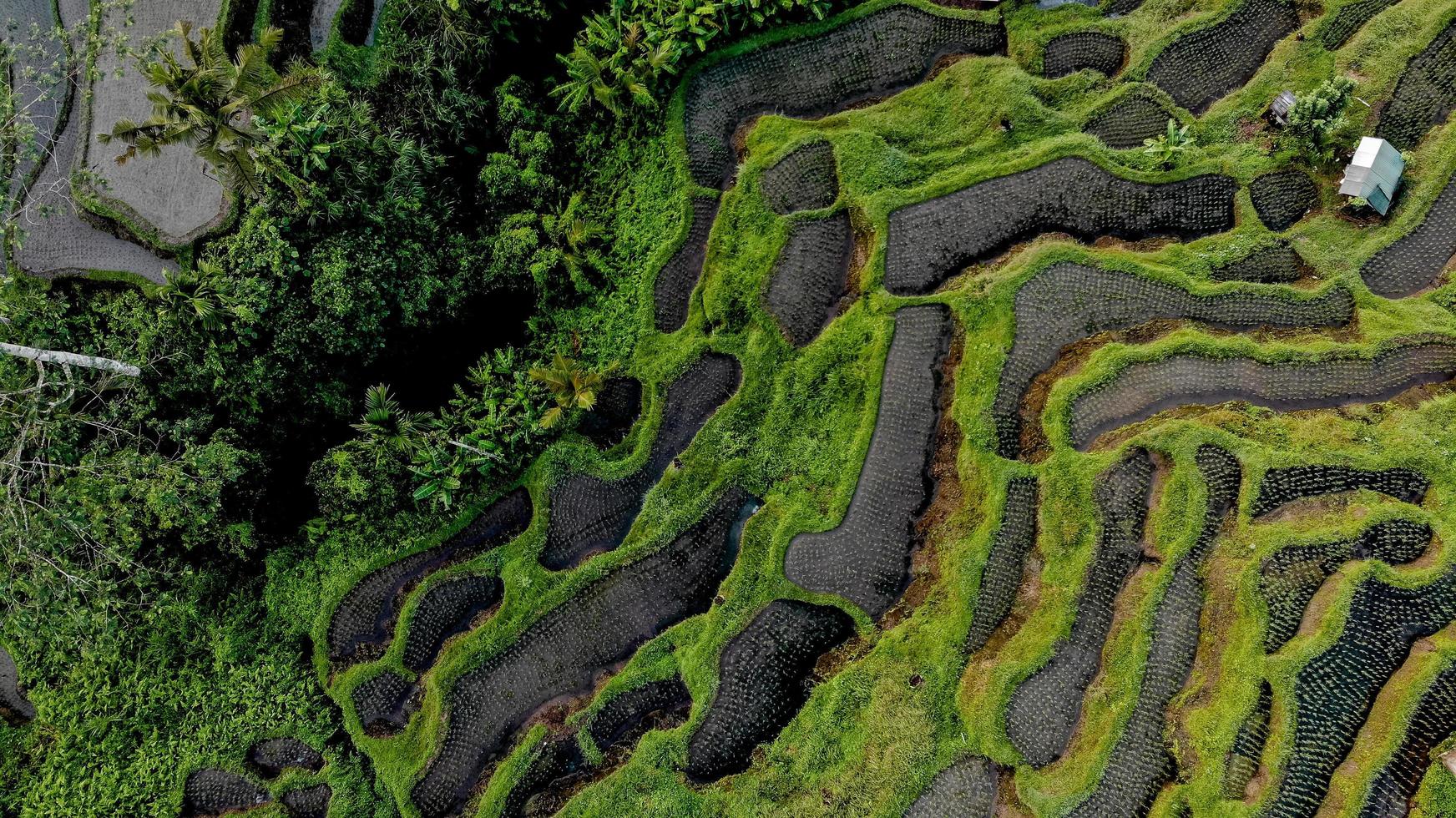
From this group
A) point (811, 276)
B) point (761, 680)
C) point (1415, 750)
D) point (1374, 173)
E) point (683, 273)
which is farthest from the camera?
point (683, 273)

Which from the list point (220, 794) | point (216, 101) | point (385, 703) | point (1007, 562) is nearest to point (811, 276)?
point (1007, 562)

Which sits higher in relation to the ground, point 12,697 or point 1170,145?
point 1170,145

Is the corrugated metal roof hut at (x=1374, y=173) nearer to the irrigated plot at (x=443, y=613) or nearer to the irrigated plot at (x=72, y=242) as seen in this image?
the irrigated plot at (x=443, y=613)

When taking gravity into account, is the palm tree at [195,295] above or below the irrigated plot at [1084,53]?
below

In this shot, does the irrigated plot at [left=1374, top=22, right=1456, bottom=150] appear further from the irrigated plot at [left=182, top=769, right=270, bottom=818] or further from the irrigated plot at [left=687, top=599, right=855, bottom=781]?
the irrigated plot at [left=182, top=769, right=270, bottom=818]

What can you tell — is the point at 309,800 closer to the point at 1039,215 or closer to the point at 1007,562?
the point at 1007,562

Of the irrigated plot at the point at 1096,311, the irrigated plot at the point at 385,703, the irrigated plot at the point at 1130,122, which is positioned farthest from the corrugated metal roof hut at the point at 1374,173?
the irrigated plot at the point at 385,703

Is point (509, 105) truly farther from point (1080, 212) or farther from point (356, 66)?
point (1080, 212)

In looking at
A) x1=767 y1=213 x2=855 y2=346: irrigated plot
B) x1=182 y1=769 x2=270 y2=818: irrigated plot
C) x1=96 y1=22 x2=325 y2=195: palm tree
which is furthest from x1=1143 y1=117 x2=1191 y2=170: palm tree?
x1=182 y1=769 x2=270 y2=818: irrigated plot

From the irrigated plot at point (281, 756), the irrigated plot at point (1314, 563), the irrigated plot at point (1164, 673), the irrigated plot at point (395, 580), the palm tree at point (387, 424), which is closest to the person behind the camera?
the irrigated plot at point (1314, 563)
